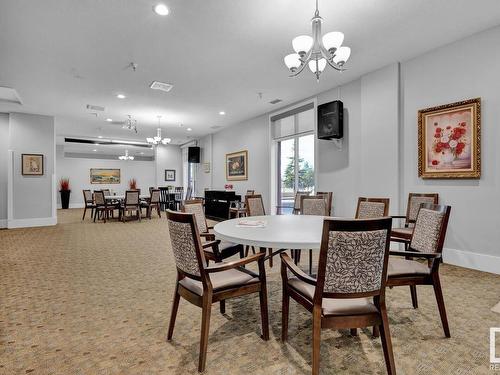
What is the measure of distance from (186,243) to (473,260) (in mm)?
3834

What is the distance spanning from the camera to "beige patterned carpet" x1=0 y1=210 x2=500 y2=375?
1758mm

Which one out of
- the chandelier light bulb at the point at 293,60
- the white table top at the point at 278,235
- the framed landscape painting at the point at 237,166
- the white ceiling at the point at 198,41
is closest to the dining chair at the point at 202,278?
the white table top at the point at 278,235

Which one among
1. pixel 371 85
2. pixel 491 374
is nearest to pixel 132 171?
pixel 371 85

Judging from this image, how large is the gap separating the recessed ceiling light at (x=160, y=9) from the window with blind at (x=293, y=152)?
12.8 ft

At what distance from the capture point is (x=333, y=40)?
2633 mm

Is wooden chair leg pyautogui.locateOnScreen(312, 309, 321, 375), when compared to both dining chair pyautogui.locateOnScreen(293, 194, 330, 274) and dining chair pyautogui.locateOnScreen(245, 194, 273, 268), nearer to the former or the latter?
dining chair pyautogui.locateOnScreen(245, 194, 273, 268)

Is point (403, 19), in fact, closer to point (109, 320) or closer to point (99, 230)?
point (109, 320)

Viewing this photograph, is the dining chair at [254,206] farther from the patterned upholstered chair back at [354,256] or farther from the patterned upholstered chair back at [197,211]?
the patterned upholstered chair back at [354,256]

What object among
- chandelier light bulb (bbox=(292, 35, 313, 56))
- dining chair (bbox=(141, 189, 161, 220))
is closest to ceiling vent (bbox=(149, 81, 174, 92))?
chandelier light bulb (bbox=(292, 35, 313, 56))

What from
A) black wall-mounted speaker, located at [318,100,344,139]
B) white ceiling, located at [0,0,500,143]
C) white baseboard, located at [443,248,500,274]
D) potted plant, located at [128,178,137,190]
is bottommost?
white baseboard, located at [443,248,500,274]

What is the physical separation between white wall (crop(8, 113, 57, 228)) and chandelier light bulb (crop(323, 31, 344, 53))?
788 centimetres

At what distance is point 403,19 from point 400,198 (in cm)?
252

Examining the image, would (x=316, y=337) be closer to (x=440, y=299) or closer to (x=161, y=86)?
(x=440, y=299)

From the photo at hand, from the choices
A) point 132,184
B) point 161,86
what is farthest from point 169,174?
point 161,86
